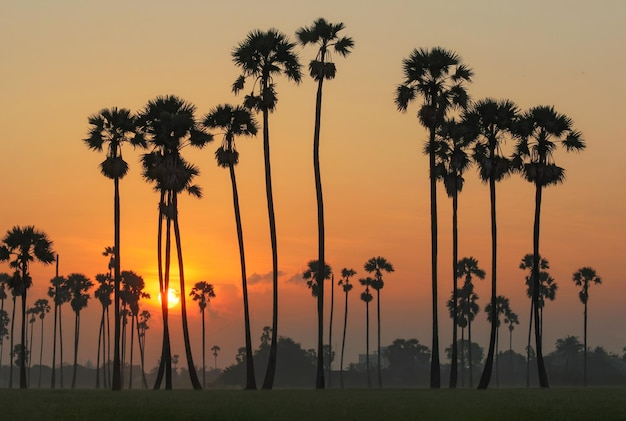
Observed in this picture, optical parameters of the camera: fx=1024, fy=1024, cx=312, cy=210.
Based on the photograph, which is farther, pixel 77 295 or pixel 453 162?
pixel 77 295

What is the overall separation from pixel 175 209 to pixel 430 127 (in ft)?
63.7

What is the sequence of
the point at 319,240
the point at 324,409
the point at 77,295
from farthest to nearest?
the point at 77,295 < the point at 319,240 < the point at 324,409

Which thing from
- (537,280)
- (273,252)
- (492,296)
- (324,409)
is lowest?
(324,409)

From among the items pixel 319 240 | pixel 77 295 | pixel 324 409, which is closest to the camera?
pixel 324 409

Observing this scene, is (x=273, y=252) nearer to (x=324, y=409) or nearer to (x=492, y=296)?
(x=492, y=296)

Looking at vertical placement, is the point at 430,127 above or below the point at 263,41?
below

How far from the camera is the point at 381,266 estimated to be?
175375 millimetres

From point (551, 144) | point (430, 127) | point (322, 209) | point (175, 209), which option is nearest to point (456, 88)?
point (430, 127)

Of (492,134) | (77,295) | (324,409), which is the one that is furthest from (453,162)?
(77,295)

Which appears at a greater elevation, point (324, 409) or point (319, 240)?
point (319, 240)

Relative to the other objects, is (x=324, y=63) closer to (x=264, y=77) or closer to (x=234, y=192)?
(x=264, y=77)

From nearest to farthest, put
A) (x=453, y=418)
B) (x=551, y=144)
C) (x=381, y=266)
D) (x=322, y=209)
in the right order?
(x=453, y=418) → (x=322, y=209) → (x=551, y=144) → (x=381, y=266)

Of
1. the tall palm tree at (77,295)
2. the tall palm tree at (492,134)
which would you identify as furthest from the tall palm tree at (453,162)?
the tall palm tree at (77,295)

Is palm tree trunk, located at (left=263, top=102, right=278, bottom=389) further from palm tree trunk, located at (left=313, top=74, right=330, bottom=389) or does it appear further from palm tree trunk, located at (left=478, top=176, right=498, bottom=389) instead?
palm tree trunk, located at (left=478, top=176, right=498, bottom=389)
